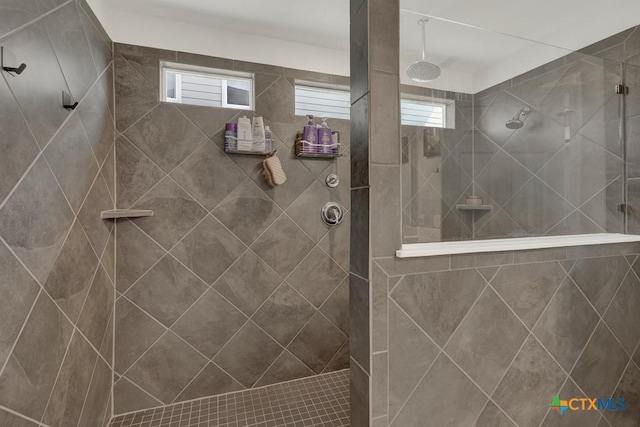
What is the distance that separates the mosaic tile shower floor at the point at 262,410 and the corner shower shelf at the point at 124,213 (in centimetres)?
117

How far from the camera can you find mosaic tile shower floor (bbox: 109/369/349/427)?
5.51ft

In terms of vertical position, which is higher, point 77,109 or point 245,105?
point 245,105

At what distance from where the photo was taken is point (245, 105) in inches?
79.9

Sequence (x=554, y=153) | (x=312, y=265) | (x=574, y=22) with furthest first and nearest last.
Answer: (x=312, y=265) < (x=574, y=22) < (x=554, y=153)

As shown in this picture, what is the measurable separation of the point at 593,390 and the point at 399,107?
158 centimetres

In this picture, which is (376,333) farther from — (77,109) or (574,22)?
(574,22)

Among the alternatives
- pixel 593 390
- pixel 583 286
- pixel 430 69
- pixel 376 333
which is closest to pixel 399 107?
pixel 376 333

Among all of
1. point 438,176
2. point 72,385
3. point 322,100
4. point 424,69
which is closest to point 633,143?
point 438,176

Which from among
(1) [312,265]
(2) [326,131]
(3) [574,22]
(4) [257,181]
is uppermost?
(3) [574,22]

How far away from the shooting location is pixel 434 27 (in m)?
1.45

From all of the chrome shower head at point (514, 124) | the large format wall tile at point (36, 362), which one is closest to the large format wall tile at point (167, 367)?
the large format wall tile at point (36, 362)

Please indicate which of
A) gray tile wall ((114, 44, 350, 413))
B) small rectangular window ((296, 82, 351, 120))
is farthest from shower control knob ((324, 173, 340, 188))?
small rectangular window ((296, 82, 351, 120))

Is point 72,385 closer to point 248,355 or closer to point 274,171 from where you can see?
point 248,355

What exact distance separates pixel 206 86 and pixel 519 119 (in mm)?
1952
